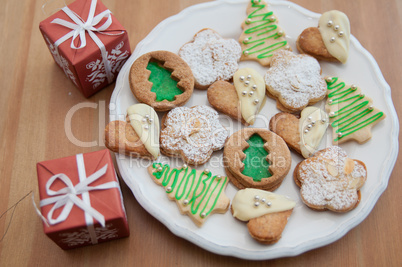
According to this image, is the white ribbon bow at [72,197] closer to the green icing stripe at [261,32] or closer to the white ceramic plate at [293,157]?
the white ceramic plate at [293,157]

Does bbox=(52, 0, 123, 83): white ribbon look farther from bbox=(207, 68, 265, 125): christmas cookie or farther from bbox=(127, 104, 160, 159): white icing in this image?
bbox=(207, 68, 265, 125): christmas cookie

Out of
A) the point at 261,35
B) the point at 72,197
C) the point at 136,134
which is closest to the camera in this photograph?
the point at 72,197

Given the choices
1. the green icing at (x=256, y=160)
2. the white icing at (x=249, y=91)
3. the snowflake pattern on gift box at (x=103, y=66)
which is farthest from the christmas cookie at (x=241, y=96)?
the snowflake pattern on gift box at (x=103, y=66)

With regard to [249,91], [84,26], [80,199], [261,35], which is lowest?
[80,199]

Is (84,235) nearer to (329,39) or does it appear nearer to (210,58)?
(210,58)

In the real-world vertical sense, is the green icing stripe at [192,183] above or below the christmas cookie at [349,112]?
below

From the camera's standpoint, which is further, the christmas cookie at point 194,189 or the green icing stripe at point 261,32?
the green icing stripe at point 261,32

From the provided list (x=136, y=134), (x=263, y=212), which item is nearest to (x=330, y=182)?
(x=263, y=212)
